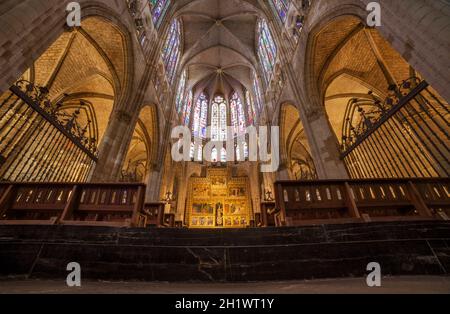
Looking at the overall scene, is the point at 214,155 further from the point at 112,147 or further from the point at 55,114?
the point at 55,114

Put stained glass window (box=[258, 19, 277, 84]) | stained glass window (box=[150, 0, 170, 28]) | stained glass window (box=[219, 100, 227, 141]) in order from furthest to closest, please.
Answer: stained glass window (box=[219, 100, 227, 141]) < stained glass window (box=[258, 19, 277, 84]) < stained glass window (box=[150, 0, 170, 28])

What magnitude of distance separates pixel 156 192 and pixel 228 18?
55.9 ft

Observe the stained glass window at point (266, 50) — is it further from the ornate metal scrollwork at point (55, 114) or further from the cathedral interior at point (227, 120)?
the ornate metal scrollwork at point (55, 114)

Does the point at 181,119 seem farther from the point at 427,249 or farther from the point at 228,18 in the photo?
the point at 427,249

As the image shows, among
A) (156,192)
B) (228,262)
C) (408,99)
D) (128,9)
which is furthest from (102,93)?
(408,99)

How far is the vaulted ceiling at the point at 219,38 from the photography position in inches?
691

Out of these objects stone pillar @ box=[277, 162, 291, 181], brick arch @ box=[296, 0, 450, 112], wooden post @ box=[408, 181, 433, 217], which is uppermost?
stone pillar @ box=[277, 162, 291, 181]

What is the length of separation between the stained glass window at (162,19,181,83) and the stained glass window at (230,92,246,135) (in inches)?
337

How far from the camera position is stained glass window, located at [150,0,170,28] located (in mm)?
11514

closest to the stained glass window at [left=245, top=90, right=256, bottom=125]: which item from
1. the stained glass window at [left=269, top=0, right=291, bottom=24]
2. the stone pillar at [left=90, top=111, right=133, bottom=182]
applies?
the stained glass window at [left=269, top=0, right=291, bottom=24]

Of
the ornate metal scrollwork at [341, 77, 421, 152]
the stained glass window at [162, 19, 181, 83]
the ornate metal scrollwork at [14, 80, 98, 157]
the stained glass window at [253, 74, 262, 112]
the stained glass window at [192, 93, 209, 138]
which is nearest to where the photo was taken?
the ornate metal scrollwork at [14, 80, 98, 157]

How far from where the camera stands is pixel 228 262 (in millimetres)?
2488

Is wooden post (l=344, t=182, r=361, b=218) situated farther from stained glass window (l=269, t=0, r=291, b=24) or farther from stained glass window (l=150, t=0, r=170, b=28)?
stained glass window (l=150, t=0, r=170, b=28)
